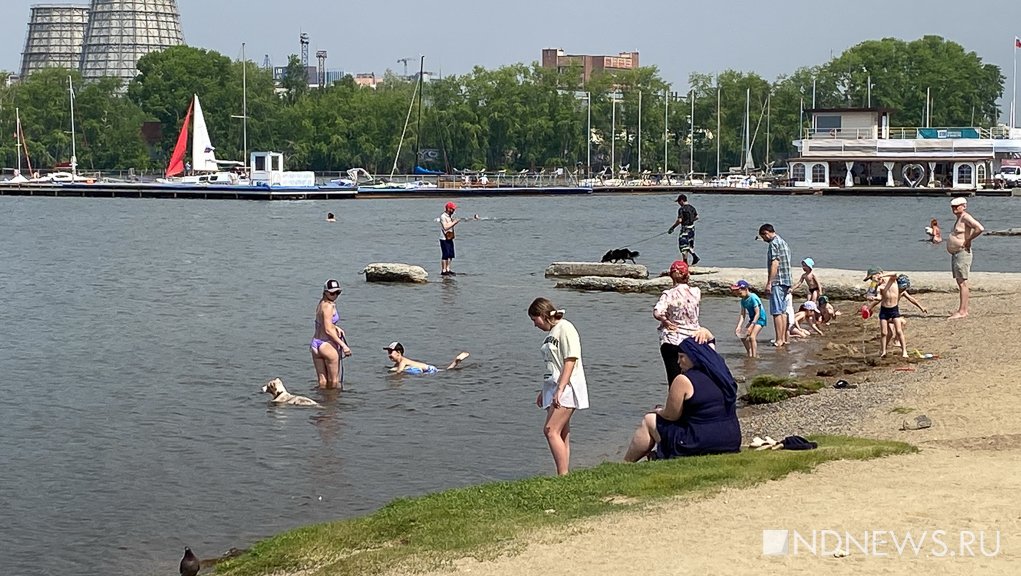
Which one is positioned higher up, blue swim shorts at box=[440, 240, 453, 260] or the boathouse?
the boathouse

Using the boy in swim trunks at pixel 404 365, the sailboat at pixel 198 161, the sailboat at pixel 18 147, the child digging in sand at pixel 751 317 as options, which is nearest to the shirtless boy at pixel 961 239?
the child digging in sand at pixel 751 317

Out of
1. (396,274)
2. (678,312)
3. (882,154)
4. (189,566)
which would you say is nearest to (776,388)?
(678,312)

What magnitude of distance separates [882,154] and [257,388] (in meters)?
97.0

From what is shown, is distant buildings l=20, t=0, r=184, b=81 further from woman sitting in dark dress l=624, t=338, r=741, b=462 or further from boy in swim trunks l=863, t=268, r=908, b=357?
woman sitting in dark dress l=624, t=338, r=741, b=462

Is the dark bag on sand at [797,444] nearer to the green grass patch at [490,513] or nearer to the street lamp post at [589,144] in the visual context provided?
the green grass patch at [490,513]

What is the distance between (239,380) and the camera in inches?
755

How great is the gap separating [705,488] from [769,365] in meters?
9.41

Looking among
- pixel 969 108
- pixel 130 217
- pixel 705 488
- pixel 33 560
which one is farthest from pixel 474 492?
pixel 969 108

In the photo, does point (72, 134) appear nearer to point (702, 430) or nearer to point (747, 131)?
point (747, 131)

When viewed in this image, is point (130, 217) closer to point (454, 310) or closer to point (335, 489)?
point (454, 310)

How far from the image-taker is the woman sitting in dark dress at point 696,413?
1044cm

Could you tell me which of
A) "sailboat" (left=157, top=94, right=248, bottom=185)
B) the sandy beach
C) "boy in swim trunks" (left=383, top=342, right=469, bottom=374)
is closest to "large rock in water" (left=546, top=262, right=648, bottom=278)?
"boy in swim trunks" (left=383, top=342, right=469, bottom=374)

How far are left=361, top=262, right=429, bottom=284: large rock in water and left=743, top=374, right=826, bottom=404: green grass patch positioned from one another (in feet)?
54.1

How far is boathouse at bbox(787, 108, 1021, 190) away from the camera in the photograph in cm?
10912
